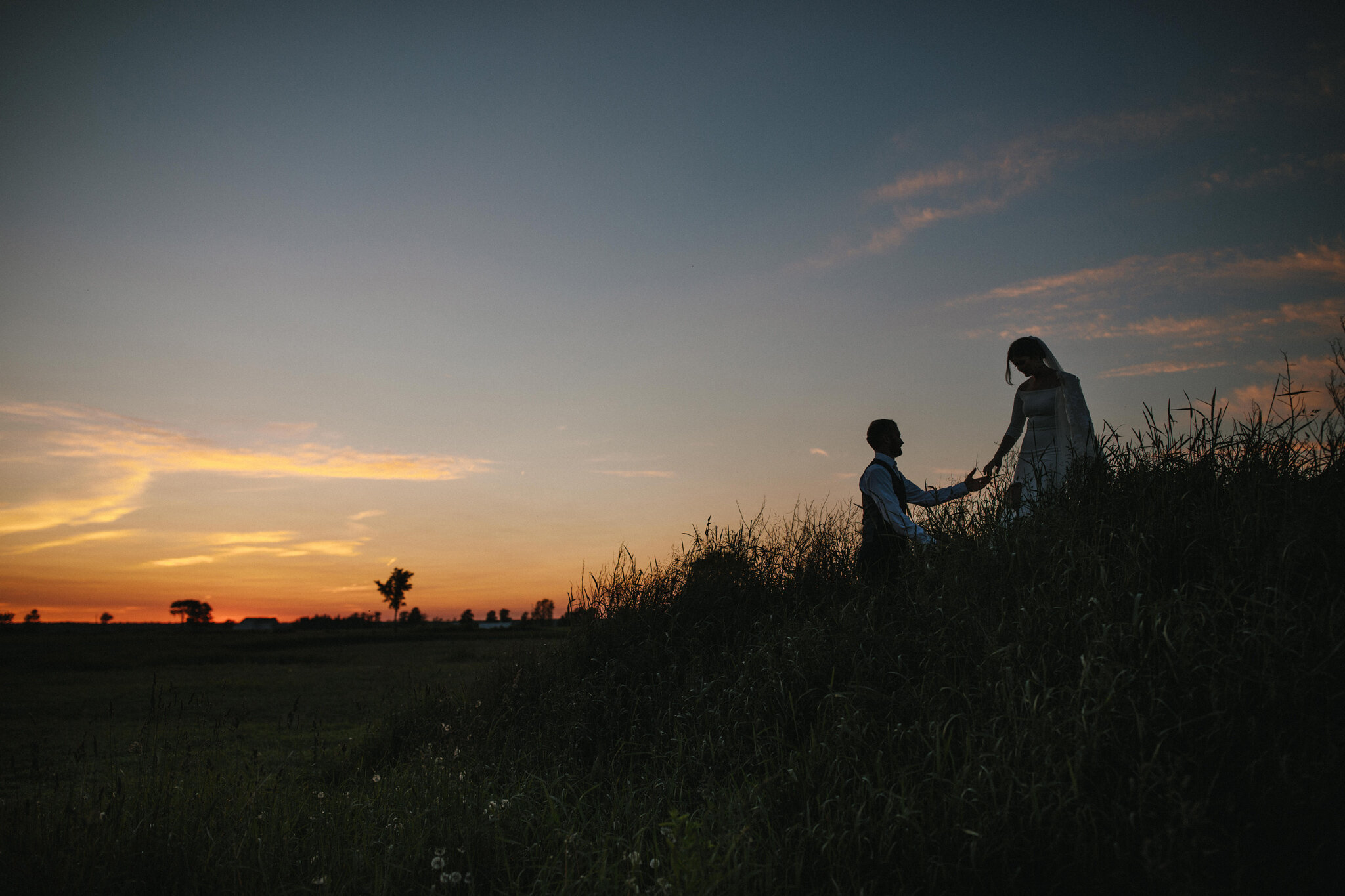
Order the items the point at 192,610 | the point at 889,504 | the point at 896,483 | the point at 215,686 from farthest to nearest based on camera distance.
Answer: the point at 192,610
the point at 215,686
the point at 896,483
the point at 889,504

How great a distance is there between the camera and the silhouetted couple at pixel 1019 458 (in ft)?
19.6

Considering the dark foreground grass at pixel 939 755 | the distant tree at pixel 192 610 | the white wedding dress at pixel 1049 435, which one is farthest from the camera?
the distant tree at pixel 192 610

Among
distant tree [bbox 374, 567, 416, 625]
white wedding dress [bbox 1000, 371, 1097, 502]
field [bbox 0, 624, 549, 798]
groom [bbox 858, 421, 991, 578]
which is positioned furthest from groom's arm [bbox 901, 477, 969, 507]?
distant tree [bbox 374, 567, 416, 625]

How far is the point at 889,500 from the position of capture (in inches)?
252

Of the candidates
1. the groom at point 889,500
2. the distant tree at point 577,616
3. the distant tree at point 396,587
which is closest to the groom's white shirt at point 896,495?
the groom at point 889,500

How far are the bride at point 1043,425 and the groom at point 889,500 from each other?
0.43 metres

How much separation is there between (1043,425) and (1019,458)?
39 centimetres

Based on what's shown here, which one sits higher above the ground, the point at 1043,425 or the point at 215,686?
the point at 1043,425

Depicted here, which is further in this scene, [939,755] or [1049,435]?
[1049,435]

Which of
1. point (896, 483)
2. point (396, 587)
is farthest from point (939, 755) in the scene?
point (396, 587)

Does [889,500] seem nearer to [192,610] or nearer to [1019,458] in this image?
[1019,458]

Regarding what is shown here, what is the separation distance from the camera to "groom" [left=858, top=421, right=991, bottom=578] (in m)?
6.25

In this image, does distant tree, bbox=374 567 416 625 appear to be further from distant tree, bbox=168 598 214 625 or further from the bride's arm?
the bride's arm

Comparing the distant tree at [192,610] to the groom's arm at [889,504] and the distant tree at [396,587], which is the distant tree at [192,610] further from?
the groom's arm at [889,504]
